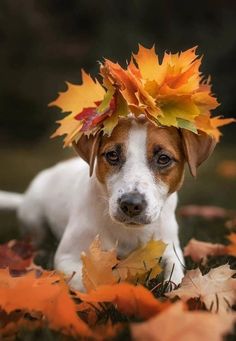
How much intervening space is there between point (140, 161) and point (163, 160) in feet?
0.36

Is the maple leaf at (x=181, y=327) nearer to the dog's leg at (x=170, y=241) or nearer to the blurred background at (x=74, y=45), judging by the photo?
the dog's leg at (x=170, y=241)

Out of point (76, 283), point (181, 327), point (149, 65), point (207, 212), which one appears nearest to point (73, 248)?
point (76, 283)

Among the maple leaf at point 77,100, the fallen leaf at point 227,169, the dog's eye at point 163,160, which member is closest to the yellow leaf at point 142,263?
the dog's eye at point 163,160

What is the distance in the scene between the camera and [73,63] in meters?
11.3

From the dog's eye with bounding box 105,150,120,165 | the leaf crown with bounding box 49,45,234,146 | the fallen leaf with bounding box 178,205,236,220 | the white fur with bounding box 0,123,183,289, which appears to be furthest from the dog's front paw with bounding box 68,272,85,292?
the fallen leaf with bounding box 178,205,236,220

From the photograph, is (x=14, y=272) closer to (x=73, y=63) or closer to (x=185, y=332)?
(x=185, y=332)

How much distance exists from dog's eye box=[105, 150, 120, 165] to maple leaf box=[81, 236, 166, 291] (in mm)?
361

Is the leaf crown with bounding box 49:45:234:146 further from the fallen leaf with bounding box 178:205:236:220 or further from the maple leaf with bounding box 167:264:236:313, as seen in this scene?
the fallen leaf with bounding box 178:205:236:220

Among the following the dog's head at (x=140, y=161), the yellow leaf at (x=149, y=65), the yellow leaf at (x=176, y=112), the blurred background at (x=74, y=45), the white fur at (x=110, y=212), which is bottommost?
the white fur at (x=110, y=212)

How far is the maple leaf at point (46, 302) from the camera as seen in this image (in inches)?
79.8

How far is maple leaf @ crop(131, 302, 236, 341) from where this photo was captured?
1.77 meters

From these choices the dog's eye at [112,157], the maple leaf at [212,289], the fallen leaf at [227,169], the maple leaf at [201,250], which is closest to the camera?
the maple leaf at [212,289]

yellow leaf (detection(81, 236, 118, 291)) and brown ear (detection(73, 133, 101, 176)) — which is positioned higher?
brown ear (detection(73, 133, 101, 176))

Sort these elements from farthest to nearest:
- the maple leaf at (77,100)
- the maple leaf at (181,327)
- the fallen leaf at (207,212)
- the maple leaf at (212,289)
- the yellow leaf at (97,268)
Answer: the fallen leaf at (207,212) → the maple leaf at (77,100) → the yellow leaf at (97,268) → the maple leaf at (212,289) → the maple leaf at (181,327)
